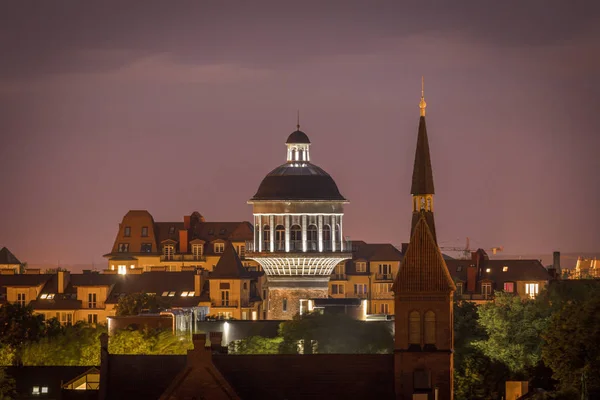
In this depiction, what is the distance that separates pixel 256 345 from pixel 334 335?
618cm

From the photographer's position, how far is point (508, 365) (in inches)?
6890

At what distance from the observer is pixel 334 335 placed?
19025cm

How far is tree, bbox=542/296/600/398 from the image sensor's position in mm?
151012

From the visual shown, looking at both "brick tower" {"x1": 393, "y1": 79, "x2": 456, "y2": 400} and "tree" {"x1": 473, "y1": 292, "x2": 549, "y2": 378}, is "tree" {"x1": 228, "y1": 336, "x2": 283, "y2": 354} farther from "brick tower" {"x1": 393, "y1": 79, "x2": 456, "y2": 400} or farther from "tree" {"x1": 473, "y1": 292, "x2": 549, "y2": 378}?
"brick tower" {"x1": 393, "y1": 79, "x2": 456, "y2": 400}

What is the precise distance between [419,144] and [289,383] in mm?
22495

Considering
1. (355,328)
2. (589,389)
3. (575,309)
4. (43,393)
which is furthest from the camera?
(355,328)

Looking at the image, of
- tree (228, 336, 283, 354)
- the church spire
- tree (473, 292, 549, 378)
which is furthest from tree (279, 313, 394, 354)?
the church spire

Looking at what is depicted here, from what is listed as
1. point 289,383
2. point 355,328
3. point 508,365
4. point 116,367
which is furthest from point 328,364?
point 355,328

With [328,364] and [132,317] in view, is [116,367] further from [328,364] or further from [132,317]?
[132,317]

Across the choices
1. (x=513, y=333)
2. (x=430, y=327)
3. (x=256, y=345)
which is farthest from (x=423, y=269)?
(x=256, y=345)

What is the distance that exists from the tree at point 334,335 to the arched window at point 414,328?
28.0 meters

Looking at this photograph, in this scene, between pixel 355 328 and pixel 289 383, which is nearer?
pixel 289 383

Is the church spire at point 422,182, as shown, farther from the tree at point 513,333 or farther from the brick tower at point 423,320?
the tree at point 513,333

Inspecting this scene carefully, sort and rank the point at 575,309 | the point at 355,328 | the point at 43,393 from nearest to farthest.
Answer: the point at 575,309 < the point at 43,393 < the point at 355,328
